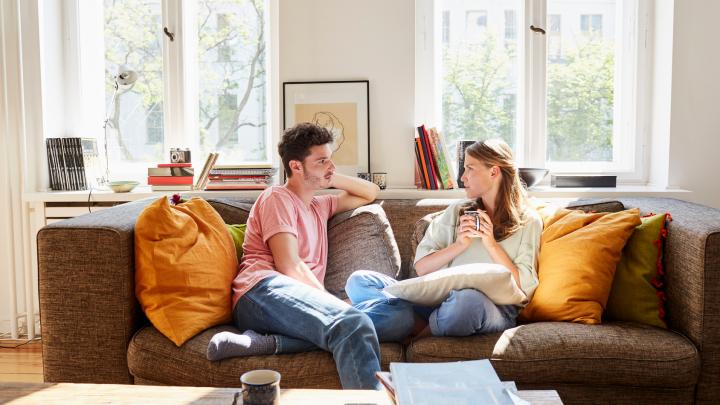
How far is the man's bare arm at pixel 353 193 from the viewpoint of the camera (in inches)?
105

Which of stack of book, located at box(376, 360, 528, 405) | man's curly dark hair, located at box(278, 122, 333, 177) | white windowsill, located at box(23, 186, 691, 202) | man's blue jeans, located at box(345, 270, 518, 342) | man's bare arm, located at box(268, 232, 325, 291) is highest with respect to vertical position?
man's curly dark hair, located at box(278, 122, 333, 177)

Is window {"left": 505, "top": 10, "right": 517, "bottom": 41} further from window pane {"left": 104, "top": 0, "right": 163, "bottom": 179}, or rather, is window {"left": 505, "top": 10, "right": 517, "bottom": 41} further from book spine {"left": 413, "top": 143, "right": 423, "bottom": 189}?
window pane {"left": 104, "top": 0, "right": 163, "bottom": 179}

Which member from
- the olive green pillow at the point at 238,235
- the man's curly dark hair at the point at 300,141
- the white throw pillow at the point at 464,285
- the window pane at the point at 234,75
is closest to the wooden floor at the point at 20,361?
the olive green pillow at the point at 238,235

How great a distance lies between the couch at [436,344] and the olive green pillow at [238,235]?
0.37 metres

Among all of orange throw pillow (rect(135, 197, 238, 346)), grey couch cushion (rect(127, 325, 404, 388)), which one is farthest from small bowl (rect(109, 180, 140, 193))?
grey couch cushion (rect(127, 325, 404, 388))

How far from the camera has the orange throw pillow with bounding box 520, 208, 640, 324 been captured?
2.16m

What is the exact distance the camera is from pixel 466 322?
2018mm

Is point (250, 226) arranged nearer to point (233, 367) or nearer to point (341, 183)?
point (341, 183)

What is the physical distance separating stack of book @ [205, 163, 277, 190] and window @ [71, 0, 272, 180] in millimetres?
334

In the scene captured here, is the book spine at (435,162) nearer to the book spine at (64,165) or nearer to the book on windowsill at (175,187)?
the book on windowsill at (175,187)

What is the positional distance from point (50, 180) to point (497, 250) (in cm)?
240

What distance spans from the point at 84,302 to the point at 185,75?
1.72 metres

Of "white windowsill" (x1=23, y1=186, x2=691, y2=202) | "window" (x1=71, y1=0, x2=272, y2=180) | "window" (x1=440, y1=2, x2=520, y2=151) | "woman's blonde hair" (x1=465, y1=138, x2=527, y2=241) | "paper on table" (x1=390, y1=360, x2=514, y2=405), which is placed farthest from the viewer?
"window" (x1=71, y1=0, x2=272, y2=180)

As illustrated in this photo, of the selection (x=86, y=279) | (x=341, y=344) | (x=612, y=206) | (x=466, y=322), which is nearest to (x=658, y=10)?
(x=612, y=206)
